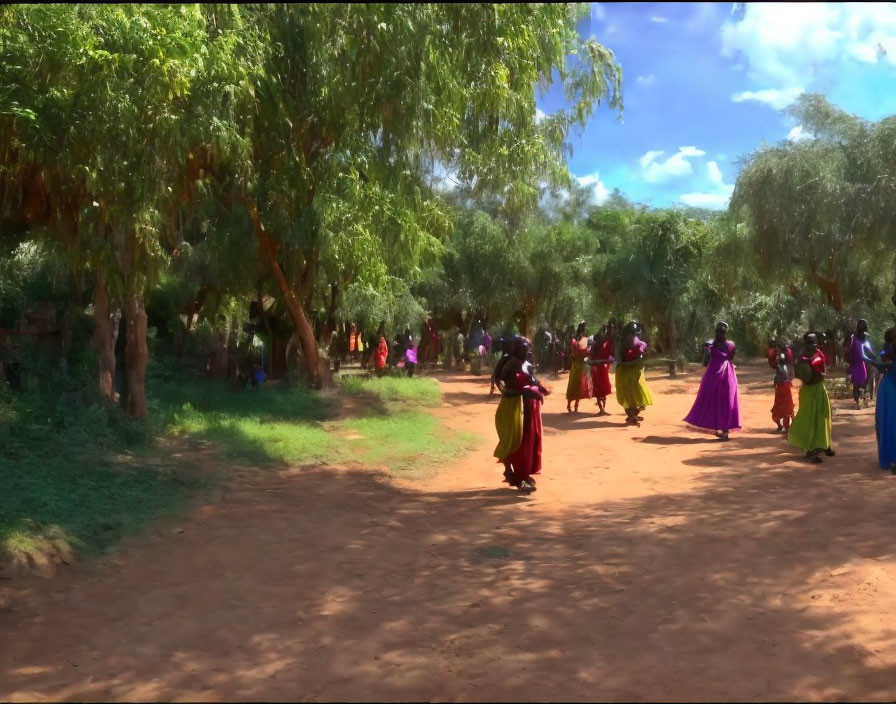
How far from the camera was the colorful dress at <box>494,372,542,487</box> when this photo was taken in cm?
861

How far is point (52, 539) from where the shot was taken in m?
6.10

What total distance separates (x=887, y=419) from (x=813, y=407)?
98cm

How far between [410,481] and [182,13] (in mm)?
5694

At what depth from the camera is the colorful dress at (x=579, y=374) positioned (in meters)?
16.0

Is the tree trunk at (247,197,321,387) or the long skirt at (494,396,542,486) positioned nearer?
the long skirt at (494,396,542,486)

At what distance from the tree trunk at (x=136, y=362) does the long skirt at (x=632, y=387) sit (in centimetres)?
785

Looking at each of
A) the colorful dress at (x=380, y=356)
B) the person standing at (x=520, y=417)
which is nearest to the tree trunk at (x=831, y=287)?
the colorful dress at (x=380, y=356)

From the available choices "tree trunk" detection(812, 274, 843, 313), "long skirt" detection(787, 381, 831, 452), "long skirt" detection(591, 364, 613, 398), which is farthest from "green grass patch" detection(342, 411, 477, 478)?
"tree trunk" detection(812, 274, 843, 313)

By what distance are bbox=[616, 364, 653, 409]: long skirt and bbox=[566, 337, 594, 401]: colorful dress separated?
2.15 m

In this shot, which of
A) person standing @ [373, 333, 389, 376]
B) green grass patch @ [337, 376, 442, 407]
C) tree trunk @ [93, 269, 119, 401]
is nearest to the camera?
tree trunk @ [93, 269, 119, 401]

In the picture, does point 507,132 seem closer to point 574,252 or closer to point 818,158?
point 818,158

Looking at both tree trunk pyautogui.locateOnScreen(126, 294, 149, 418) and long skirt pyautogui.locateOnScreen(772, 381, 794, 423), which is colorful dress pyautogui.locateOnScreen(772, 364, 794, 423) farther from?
tree trunk pyautogui.locateOnScreen(126, 294, 149, 418)

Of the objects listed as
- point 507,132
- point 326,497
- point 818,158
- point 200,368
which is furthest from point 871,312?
point 326,497

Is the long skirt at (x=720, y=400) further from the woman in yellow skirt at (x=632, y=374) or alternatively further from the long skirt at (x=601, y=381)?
the long skirt at (x=601, y=381)
